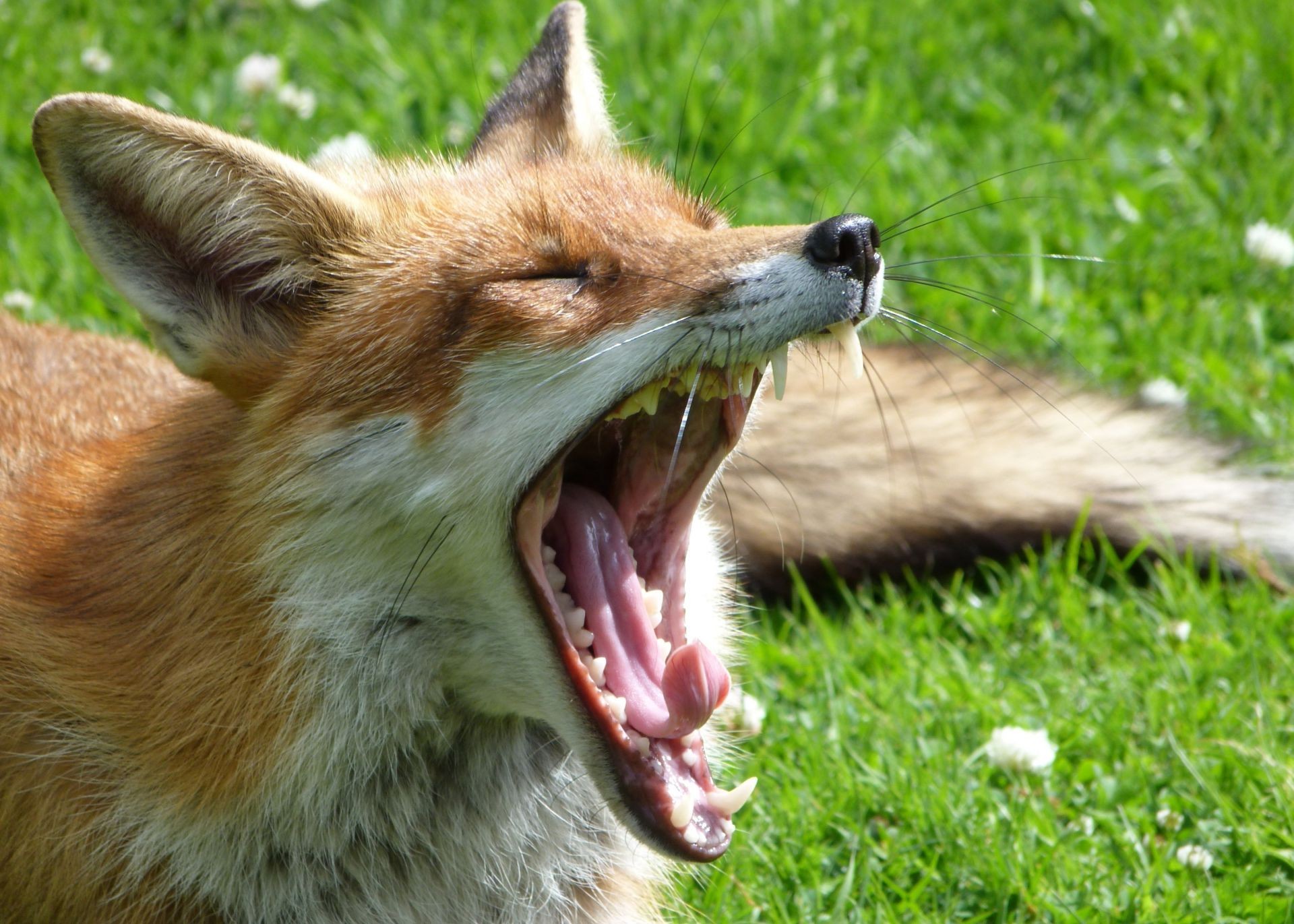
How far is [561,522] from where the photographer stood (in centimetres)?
319

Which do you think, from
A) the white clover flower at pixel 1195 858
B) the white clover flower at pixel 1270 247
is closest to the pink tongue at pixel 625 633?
the white clover flower at pixel 1195 858

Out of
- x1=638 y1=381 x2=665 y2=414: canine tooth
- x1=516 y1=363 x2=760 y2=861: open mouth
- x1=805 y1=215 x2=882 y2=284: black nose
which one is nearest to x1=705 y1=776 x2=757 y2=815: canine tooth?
x1=516 y1=363 x2=760 y2=861: open mouth

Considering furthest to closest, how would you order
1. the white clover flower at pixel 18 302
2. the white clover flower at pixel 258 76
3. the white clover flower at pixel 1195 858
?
the white clover flower at pixel 258 76, the white clover flower at pixel 18 302, the white clover flower at pixel 1195 858

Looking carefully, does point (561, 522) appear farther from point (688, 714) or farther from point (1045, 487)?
point (1045, 487)

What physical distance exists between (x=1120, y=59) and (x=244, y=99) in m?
3.94

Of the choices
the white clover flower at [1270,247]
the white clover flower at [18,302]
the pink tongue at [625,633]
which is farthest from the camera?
A: the white clover flower at [1270,247]

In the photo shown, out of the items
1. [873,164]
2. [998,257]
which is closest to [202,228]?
[998,257]

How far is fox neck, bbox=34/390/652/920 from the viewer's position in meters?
2.95

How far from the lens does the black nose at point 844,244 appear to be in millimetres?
2775

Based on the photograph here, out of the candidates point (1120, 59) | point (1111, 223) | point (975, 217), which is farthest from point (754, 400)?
point (1120, 59)

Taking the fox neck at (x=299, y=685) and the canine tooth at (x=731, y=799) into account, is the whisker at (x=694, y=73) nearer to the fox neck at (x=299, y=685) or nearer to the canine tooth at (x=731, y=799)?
the fox neck at (x=299, y=685)

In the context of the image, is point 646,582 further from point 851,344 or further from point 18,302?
point 18,302

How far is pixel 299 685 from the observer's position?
296cm

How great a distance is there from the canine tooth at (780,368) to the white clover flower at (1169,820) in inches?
62.7
